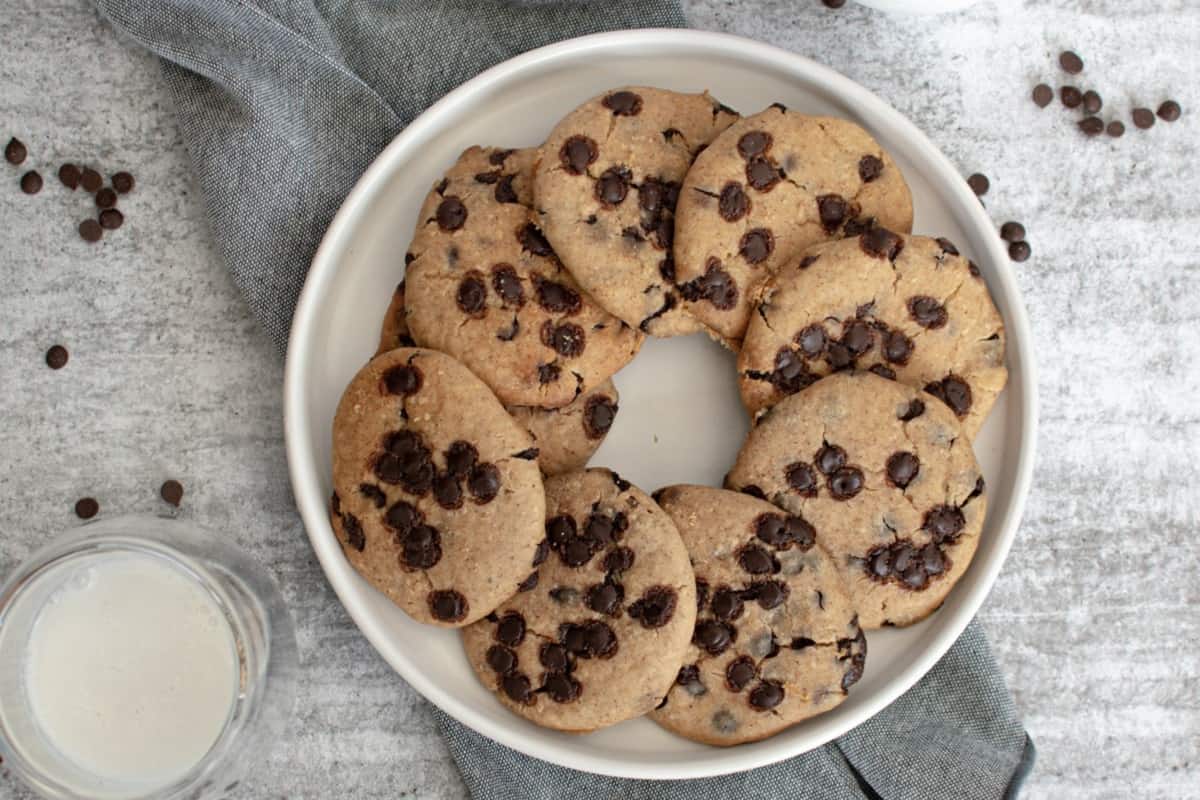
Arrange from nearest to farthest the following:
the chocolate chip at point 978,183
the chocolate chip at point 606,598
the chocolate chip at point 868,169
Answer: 1. the chocolate chip at point 606,598
2. the chocolate chip at point 868,169
3. the chocolate chip at point 978,183

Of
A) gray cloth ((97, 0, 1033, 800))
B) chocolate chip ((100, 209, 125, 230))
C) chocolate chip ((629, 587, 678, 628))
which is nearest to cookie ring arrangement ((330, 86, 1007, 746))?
chocolate chip ((629, 587, 678, 628))

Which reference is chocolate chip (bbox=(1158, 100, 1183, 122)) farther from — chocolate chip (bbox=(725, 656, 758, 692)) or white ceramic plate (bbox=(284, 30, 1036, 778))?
chocolate chip (bbox=(725, 656, 758, 692))

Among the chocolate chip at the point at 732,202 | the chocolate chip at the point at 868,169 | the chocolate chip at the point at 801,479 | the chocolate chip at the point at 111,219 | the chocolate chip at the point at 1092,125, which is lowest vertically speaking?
the chocolate chip at the point at 111,219

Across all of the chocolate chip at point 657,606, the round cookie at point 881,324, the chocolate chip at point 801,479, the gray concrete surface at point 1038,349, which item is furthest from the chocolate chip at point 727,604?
the gray concrete surface at point 1038,349

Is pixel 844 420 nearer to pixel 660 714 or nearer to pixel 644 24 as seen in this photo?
pixel 660 714

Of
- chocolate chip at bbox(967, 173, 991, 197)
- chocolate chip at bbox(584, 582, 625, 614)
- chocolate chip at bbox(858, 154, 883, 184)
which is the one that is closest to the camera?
chocolate chip at bbox(584, 582, 625, 614)

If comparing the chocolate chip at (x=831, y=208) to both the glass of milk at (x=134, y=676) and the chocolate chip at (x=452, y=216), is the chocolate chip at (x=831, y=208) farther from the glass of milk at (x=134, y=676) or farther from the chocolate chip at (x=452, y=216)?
the glass of milk at (x=134, y=676)
